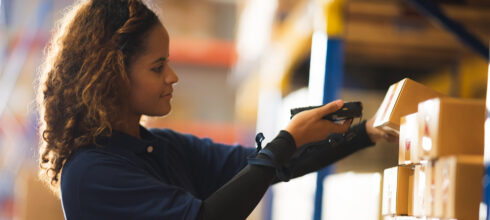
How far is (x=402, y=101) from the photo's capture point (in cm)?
205

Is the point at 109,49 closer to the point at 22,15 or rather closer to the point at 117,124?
the point at 117,124

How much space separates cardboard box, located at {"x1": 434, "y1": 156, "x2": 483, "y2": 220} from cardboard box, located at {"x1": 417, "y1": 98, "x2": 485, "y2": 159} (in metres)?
0.05

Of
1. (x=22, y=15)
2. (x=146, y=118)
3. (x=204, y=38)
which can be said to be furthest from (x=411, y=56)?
(x=22, y=15)

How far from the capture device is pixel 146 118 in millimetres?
2658

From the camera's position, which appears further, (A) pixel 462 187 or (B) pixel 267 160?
(B) pixel 267 160

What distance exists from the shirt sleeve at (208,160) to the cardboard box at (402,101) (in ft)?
1.90

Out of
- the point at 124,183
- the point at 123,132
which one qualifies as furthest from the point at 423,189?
the point at 123,132

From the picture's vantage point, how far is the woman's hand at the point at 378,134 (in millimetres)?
2289

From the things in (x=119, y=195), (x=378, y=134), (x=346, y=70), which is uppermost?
(x=346, y=70)

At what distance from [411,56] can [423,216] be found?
3.14 metres

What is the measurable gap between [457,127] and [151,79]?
0.96 meters

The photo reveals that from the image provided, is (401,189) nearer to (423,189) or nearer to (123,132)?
(423,189)

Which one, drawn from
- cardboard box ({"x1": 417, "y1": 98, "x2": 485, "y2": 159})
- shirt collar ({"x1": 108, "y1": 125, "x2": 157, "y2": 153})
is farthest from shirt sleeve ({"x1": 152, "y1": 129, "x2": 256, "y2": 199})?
cardboard box ({"x1": 417, "y1": 98, "x2": 485, "y2": 159})

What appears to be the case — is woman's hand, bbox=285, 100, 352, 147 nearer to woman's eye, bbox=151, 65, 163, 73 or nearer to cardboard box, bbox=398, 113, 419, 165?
cardboard box, bbox=398, 113, 419, 165
